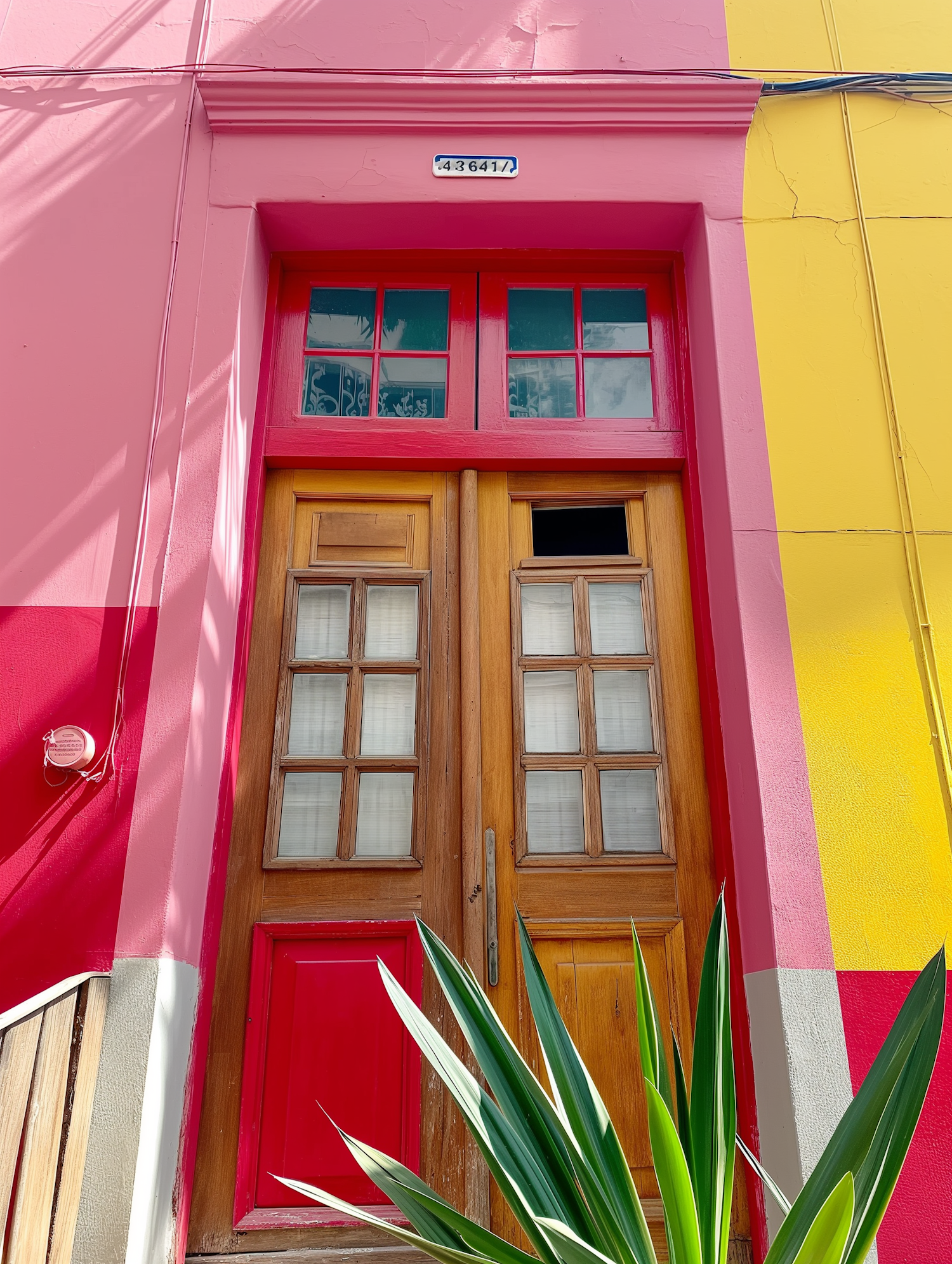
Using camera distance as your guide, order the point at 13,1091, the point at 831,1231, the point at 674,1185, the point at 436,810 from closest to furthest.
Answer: the point at 831,1231, the point at 674,1185, the point at 13,1091, the point at 436,810

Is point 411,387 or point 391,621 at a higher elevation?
point 411,387

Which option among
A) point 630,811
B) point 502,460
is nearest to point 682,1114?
point 630,811

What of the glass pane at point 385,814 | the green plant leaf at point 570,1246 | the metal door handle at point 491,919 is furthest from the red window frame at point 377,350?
the green plant leaf at point 570,1246

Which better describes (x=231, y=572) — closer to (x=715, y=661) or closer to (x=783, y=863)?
(x=715, y=661)

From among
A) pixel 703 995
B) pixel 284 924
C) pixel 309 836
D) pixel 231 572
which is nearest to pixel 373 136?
pixel 231 572

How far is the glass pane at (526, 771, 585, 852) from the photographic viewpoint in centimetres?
270

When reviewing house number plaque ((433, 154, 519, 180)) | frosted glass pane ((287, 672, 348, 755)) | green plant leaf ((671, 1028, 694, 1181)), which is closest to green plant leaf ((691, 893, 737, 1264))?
green plant leaf ((671, 1028, 694, 1181))

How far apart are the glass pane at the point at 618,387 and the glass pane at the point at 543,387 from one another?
0.19 feet

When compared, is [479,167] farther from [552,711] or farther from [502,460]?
[552,711]

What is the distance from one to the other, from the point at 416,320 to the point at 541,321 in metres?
0.43

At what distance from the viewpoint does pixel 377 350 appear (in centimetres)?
320

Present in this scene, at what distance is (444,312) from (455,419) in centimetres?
44

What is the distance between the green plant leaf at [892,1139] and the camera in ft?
4.74

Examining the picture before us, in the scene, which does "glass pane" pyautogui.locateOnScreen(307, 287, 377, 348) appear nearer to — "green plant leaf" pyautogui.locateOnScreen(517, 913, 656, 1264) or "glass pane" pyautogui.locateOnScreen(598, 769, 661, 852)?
"glass pane" pyautogui.locateOnScreen(598, 769, 661, 852)
